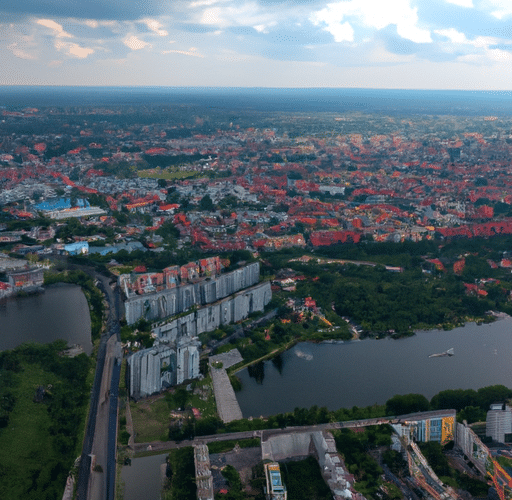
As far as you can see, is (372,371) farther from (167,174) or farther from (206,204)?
(167,174)

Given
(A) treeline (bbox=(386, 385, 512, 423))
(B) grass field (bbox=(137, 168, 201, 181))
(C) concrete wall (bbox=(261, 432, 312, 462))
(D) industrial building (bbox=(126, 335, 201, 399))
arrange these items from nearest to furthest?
(C) concrete wall (bbox=(261, 432, 312, 462)), (A) treeline (bbox=(386, 385, 512, 423)), (D) industrial building (bbox=(126, 335, 201, 399)), (B) grass field (bbox=(137, 168, 201, 181))

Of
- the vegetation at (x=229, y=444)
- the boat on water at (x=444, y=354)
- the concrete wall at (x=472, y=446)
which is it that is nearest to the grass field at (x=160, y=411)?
the vegetation at (x=229, y=444)

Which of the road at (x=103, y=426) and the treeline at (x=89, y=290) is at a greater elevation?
the treeline at (x=89, y=290)

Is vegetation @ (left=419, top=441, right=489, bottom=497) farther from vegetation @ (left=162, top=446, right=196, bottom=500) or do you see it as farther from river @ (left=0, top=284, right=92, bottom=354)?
river @ (left=0, top=284, right=92, bottom=354)

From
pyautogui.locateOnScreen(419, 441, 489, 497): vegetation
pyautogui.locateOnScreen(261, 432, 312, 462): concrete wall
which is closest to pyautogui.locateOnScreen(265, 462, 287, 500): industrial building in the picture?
pyautogui.locateOnScreen(261, 432, 312, 462): concrete wall

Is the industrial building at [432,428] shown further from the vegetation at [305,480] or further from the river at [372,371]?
the vegetation at [305,480]

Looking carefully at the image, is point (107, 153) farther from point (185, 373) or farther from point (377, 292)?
point (185, 373)

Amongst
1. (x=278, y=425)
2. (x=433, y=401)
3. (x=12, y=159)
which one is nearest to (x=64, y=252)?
(x=278, y=425)
